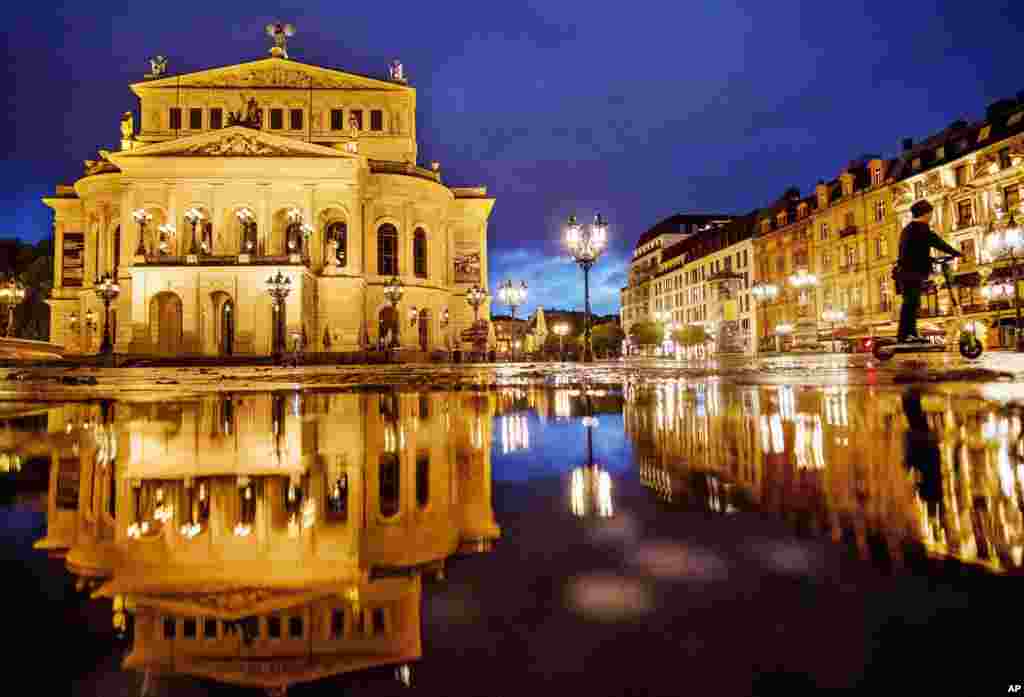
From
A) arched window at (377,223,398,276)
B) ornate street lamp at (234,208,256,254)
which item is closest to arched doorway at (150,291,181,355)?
ornate street lamp at (234,208,256,254)

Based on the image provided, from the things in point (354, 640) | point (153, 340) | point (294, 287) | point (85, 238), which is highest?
point (85, 238)

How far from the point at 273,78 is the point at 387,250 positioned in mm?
14564

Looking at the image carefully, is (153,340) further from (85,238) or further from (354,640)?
(354,640)

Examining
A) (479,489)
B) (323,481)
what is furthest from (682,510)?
(323,481)

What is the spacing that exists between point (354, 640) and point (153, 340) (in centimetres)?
3365

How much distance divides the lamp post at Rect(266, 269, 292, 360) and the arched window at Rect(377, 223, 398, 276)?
851 centimetres

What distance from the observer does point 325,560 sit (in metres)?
1.33

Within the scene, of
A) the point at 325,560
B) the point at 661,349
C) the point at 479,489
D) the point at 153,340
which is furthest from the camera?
the point at 661,349

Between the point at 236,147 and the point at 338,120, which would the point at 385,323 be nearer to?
the point at 236,147

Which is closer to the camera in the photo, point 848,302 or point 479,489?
point 479,489

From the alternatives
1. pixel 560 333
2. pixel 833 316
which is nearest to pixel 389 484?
pixel 560 333

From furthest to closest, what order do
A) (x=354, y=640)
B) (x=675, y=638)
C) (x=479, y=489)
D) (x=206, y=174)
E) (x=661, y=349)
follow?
(x=661, y=349) → (x=206, y=174) → (x=479, y=489) → (x=354, y=640) → (x=675, y=638)

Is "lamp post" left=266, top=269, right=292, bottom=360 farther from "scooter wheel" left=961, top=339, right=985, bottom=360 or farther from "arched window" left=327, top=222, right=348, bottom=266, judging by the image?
"scooter wheel" left=961, top=339, right=985, bottom=360

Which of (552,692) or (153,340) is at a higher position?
(153,340)
